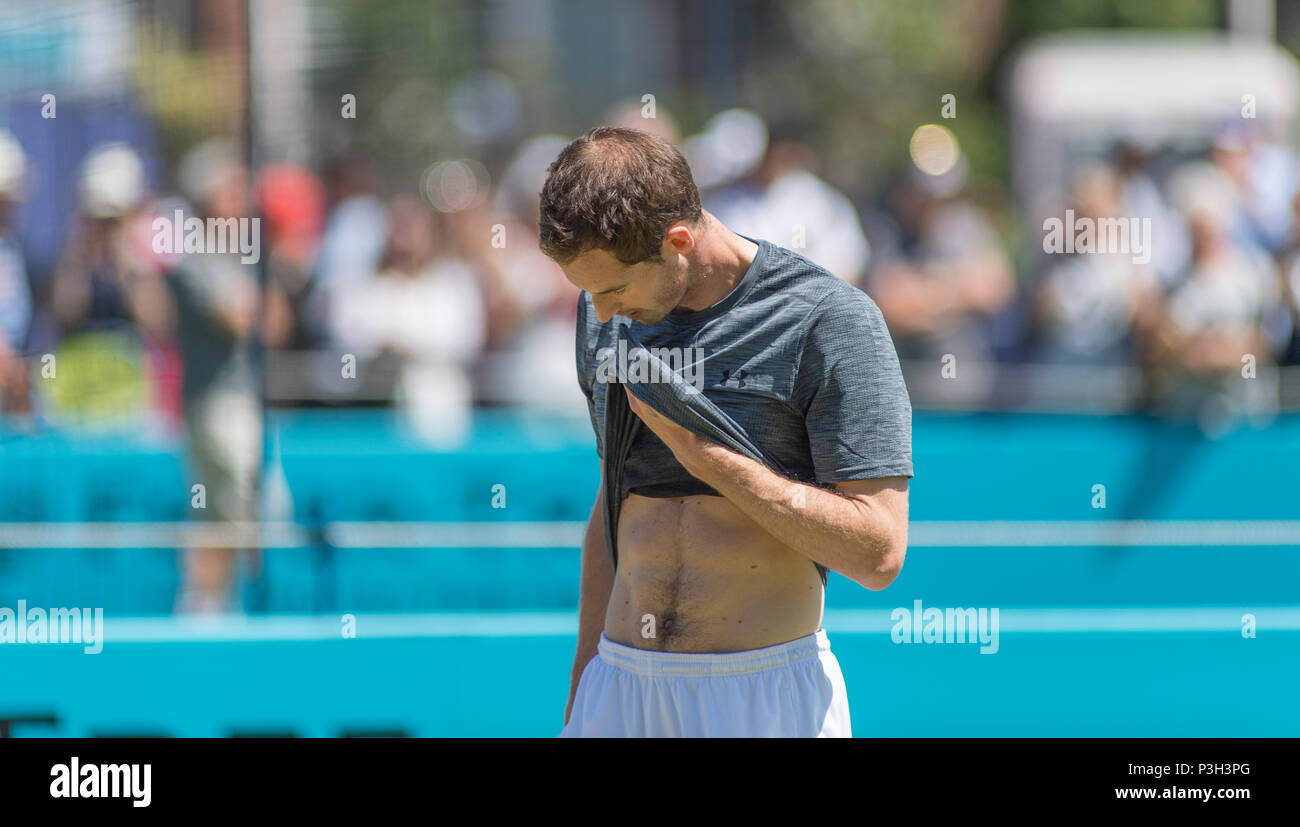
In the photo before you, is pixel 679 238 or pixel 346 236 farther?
pixel 346 236

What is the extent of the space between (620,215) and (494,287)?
17.9 ft

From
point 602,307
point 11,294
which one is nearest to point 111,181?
point 11,294

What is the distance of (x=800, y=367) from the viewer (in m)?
2.53

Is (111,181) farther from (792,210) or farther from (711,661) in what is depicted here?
(711,661)

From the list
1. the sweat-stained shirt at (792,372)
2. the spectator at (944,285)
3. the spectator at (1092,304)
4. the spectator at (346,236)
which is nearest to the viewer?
the sweat-stained shirt at (792,372)

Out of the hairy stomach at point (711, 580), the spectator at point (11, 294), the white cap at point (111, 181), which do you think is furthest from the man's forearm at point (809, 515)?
the white cap at point (111, 181)

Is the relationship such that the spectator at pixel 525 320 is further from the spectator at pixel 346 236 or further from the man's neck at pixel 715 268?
the man's neck at pixel 715 268

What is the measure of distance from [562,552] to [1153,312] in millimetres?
2934

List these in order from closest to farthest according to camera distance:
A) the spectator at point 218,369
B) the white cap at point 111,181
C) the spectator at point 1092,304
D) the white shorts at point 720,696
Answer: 1. the white shorts at point 720,696
2. the spectator at point 218,369
3. the white cap at point 111,181
4. the spectator at point 1092,304

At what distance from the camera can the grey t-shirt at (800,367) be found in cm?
248

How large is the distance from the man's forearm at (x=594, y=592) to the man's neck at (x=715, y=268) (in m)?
0.54

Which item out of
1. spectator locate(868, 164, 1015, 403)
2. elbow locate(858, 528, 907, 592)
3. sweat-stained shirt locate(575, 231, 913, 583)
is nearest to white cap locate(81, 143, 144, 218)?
spectator locate(868, 164, 1015, 403)

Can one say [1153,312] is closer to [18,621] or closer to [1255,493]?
[1255,493]

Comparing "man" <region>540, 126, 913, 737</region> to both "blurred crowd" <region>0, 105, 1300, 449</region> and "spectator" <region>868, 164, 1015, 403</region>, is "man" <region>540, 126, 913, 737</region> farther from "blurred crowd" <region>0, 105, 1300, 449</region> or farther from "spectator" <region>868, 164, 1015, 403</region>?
"spectator" <region>868, 164, 1015, 403</region>
